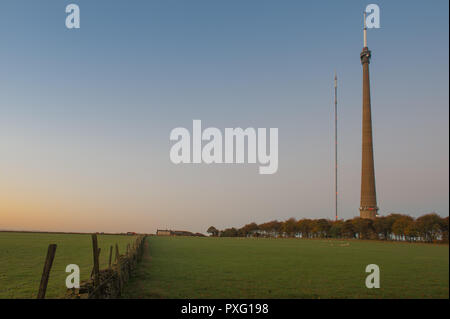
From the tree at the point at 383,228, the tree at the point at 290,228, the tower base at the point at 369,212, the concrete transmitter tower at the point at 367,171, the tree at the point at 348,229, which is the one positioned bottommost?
the tree at the point at 290,228

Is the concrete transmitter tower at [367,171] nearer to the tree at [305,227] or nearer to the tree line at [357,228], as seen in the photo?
the tree line at [357,228]

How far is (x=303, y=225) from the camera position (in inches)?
7052

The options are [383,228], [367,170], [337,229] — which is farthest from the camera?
[337,229]

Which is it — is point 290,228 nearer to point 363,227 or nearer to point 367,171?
point 363,227

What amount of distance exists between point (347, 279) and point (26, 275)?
23.1 m

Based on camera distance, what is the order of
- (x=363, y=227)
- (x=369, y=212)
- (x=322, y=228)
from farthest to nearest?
1. (x=322, y=228)
2. (x=369, y=212)
3. (x=363, y=227)

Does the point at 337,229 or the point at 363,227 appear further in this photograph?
the point at 337,229

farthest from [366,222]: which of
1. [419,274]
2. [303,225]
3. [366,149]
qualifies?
[419,274]

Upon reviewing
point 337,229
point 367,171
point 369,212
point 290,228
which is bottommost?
point 290,228

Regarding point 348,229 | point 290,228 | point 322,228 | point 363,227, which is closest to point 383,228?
point 363,227

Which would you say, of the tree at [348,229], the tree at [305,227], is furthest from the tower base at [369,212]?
the tree at [305,227]

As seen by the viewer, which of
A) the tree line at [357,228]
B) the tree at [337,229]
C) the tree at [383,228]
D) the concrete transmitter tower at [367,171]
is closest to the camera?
the tree line at [357,228]

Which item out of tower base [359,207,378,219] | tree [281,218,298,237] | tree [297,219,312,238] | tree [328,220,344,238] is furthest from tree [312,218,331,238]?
tower base [359,207,378,219]
